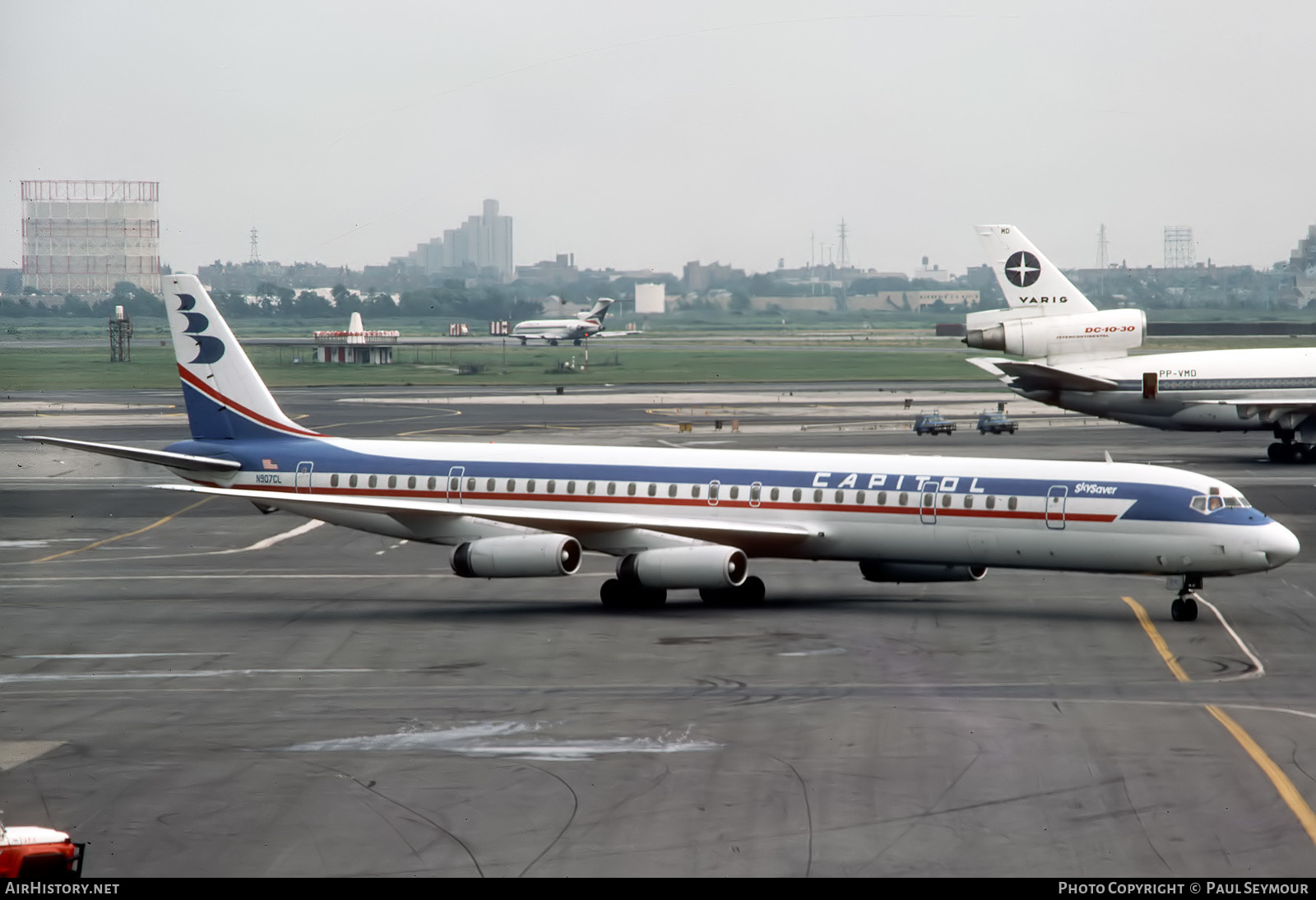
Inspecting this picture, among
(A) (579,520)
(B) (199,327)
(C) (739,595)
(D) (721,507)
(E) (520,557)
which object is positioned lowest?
(C) (739,595)

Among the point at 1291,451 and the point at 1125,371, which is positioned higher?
the point at 1125,371

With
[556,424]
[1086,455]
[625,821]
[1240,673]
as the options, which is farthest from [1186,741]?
[556,424]

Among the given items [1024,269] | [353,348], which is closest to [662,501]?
[1024,269]

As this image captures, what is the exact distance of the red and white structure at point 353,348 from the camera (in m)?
168

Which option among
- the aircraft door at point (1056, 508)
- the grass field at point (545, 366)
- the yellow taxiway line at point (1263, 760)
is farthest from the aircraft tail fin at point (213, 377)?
the grass field at point (545, 366)

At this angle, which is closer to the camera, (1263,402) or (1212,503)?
(1212,503)

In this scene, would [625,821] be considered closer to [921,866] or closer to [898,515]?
[921,866]

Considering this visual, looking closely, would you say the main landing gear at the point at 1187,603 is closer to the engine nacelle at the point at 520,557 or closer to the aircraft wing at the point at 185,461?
the engine nacelle at the point at 520,557

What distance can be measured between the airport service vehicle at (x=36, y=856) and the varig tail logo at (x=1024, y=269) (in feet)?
235

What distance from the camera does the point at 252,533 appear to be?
55250 mm

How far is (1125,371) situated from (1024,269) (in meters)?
7.93

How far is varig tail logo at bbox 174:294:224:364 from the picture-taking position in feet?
150

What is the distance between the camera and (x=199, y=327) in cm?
4581

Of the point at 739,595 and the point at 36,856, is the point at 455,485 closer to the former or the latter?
the point at 739,595
